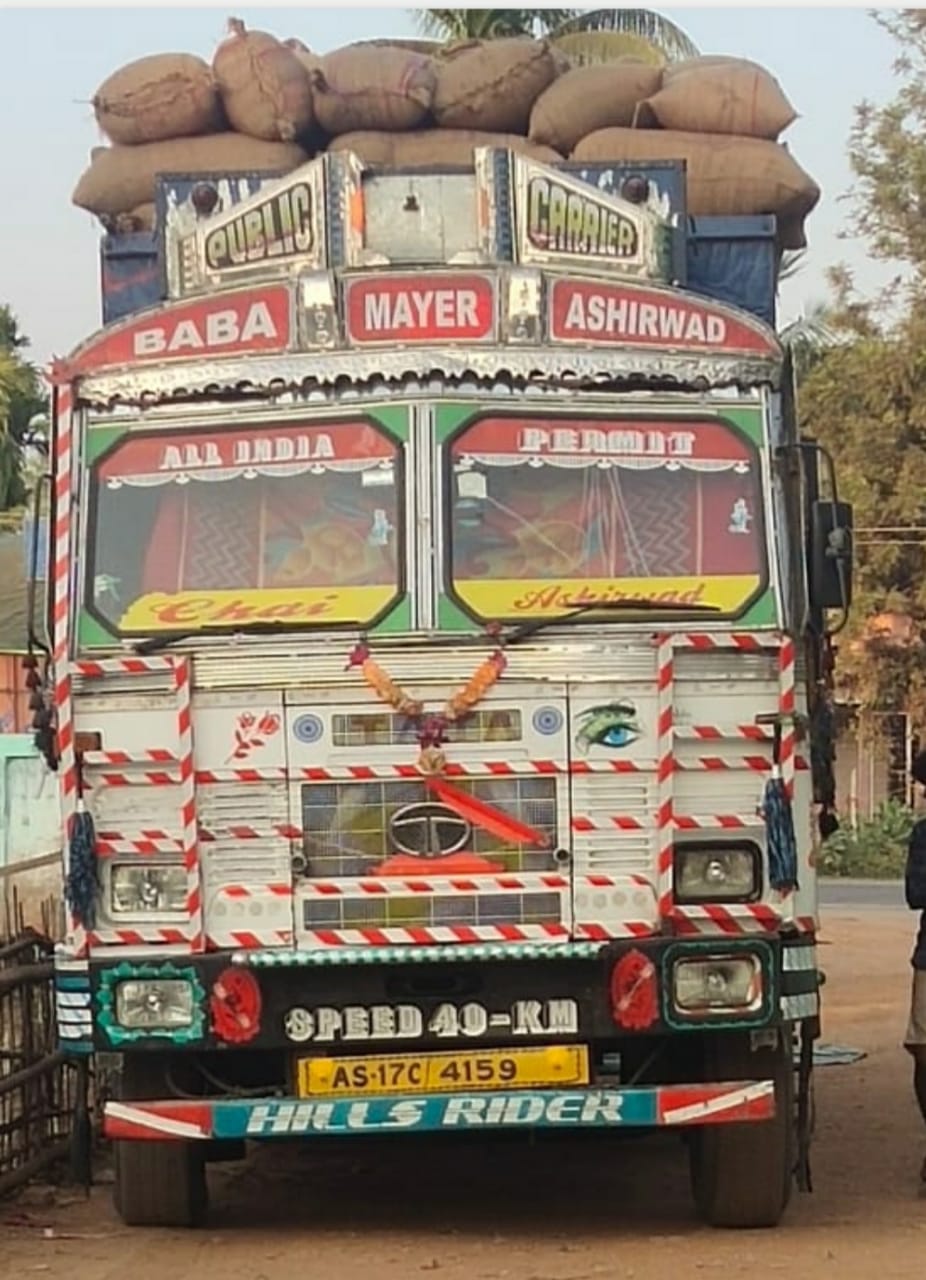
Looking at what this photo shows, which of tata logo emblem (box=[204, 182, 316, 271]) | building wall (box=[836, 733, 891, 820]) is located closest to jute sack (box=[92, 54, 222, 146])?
tata logo emblem (box=[204, 182, 316, 271])

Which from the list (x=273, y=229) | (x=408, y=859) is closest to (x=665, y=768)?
(x=408, y=859)

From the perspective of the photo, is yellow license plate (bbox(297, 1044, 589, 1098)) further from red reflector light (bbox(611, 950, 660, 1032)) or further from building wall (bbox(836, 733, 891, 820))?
building wall (bbox(836, 733, 891, 820))

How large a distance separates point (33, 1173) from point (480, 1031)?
→ 8.38 ft

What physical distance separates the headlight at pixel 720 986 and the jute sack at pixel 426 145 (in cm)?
433

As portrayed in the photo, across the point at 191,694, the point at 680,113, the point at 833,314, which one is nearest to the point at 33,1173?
the point at 191,694

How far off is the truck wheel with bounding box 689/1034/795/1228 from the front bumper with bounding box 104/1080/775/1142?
0.22 meters

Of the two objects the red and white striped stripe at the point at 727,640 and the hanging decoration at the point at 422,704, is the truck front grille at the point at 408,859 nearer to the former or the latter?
the hanging decoration at the point at 422,704

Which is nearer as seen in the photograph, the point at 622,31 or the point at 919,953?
the point at 919,953

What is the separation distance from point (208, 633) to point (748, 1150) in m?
2.48

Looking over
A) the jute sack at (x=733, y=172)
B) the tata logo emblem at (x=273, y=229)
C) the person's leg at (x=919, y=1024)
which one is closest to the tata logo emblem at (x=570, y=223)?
the tata logo emblem at (x=273, y=229)

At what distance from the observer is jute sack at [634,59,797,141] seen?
1116cm

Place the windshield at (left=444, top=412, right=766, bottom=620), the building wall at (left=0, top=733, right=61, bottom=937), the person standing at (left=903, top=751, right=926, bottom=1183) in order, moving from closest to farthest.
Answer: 1. the windshield at (left=444, top=412, right=766, bottom=620)
2. the person standing at (left=903, top=751, right=926, bottom=1183)
3. the building wall at (left=0, top=733, right=61, bottom=937)

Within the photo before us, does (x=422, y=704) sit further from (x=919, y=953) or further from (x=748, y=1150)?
(x=919, y=953)

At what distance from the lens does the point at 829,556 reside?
841 centimetres
